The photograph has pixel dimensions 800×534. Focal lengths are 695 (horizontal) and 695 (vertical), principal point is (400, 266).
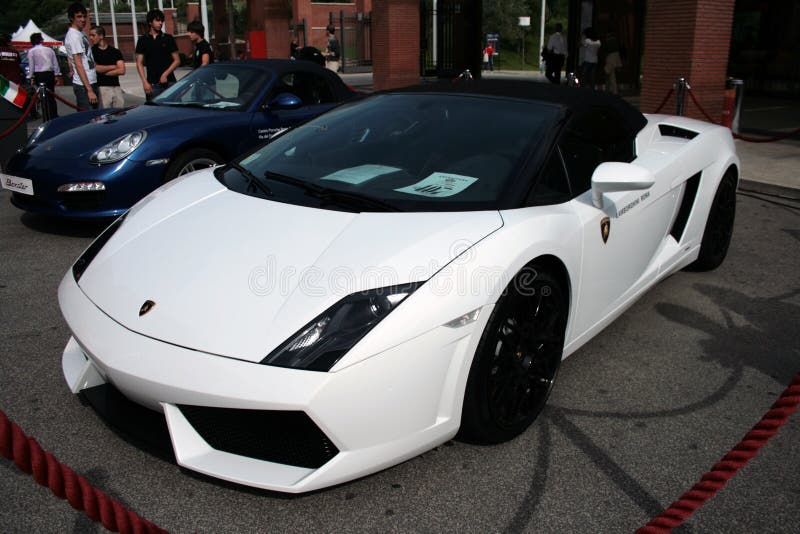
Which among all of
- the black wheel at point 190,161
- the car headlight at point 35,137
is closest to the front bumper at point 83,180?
the black wheel at point 190,161

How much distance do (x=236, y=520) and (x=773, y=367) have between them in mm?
2676

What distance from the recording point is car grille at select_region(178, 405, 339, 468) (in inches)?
83.9

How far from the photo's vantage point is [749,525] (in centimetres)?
228

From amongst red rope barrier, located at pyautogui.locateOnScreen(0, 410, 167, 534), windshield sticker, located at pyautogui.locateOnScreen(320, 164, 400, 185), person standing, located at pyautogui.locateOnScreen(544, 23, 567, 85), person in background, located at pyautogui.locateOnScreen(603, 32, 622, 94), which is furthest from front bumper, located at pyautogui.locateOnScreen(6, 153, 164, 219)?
person standing, located at pyautogui.locateOnScreen(544, 23, 567, 85)

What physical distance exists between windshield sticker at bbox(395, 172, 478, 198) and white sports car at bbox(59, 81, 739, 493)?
11mm

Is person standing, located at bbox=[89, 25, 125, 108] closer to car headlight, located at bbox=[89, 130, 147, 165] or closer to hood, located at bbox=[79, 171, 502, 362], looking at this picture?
car headlight, located at bbox=[89, 130, 147, 165]

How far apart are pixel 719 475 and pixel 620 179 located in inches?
55.3

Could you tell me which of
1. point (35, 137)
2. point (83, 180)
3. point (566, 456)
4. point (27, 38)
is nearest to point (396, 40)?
point (35, 137)

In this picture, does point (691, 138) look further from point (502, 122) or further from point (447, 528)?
point (447, 528)

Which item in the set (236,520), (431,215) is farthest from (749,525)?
(236,520)

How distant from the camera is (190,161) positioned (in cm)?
562

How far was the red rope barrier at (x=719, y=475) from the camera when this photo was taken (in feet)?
5.83

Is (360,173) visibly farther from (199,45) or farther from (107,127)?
(199,45)

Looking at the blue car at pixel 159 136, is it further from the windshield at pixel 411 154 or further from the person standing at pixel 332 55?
the person standing at pixel 332 55
